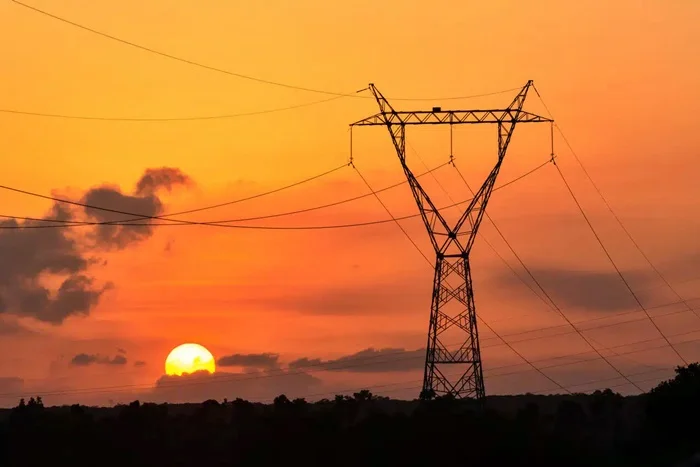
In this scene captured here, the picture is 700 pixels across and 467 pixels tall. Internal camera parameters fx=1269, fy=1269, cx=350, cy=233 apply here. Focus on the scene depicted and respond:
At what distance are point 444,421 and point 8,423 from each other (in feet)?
163

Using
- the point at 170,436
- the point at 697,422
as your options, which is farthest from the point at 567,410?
the point at 170,436

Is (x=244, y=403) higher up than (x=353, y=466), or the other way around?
(x=244, y=403)

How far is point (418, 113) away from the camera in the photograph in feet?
315

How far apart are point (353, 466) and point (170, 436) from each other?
2971cm

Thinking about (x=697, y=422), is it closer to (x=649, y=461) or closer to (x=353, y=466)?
(x=649, y=461)

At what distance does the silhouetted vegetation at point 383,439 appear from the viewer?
3861 inches

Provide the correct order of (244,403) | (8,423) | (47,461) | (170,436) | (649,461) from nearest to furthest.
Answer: (649,461), (47,461), (170,436), (8,423), (244,403)

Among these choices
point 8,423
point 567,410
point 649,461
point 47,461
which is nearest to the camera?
point 649,461

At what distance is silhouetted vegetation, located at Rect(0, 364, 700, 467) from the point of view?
3861 inches

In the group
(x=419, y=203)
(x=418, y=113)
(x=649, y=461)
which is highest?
(x=418, y=113)

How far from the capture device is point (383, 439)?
103 m

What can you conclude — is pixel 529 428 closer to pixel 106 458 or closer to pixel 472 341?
pixel 472 341

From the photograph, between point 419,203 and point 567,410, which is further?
point 567,410

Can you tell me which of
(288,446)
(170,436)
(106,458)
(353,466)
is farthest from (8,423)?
(353,466)
